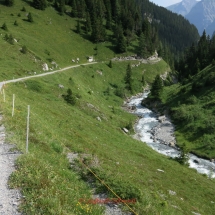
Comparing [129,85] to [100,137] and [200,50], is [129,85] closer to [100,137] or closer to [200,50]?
[200,50]

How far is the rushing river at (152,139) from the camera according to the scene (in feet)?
138

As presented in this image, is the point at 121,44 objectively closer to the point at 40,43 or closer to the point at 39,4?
the point at 40,43

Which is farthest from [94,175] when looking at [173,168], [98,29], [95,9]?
[95,9]

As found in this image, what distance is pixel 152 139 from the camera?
175 ft

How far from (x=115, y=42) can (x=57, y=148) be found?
365ft

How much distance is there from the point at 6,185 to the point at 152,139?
149 ft

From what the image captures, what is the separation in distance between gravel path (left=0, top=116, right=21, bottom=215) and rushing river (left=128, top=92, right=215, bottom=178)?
105ft

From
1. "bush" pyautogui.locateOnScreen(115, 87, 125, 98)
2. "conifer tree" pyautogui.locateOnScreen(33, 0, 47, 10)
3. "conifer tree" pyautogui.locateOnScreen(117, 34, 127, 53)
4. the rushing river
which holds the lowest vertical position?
the rushing river

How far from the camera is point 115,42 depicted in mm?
122375

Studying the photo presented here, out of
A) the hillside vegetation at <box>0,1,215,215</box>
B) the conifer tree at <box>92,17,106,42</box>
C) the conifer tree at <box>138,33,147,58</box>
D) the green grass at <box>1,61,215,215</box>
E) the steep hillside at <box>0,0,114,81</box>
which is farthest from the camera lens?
the conifer tree at <box>138,33,147,58</box>

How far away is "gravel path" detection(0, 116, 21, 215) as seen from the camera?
9.26 meters

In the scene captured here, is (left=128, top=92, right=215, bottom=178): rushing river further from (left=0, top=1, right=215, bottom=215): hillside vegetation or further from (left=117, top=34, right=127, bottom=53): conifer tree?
(left=117, top=34, right=127, bottom=53): conifer tree

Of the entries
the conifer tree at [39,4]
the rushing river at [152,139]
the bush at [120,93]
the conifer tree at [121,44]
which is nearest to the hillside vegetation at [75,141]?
the bush at [120,93]

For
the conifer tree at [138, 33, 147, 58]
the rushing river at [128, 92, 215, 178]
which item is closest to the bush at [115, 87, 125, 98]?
the rushing river at [128, 92, 215, 178]
